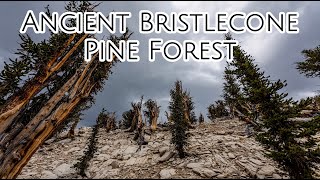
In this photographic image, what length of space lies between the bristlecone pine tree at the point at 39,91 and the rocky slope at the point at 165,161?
3.67m

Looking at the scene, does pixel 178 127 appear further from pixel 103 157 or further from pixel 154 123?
pixel 154 123

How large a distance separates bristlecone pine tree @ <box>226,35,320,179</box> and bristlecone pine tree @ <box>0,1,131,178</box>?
8.30 m

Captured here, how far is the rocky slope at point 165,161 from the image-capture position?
1199cm

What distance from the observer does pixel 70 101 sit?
40.1 feet

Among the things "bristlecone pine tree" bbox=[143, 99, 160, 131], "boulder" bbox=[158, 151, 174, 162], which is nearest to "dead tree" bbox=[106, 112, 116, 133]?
"bristlecone pine tree" bbox=[143, 99, 160, 131]

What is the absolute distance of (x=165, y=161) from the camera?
14312 mm

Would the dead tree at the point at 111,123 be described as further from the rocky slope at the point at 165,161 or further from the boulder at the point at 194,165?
the boulder at the point at 194,165

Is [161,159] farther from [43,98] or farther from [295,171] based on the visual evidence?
[43,98]

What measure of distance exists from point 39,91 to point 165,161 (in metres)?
7.90

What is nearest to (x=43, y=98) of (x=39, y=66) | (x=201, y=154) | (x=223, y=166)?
(x=39, y=66)

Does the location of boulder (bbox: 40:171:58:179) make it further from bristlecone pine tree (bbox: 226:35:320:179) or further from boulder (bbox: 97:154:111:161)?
bristlecone pine tree (bbox: 226:35:320:179)

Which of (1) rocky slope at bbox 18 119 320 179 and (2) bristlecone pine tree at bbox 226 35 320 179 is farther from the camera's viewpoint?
(1) rocky slope at bbox 18 119 320 179

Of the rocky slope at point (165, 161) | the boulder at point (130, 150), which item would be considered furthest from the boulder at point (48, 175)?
the boulder at point (130, 150)

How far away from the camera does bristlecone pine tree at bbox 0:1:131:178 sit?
10234mm
